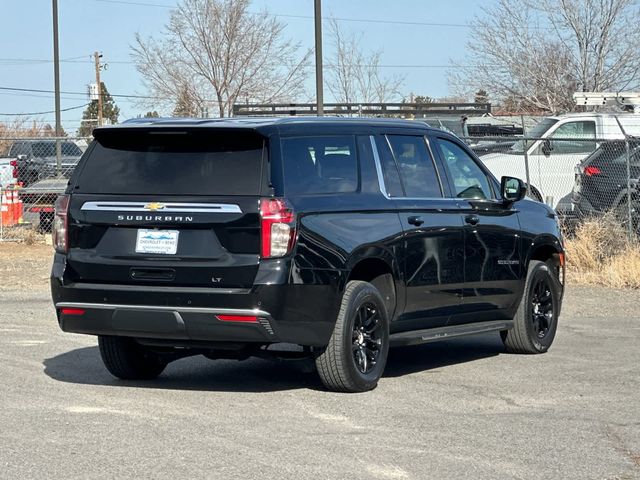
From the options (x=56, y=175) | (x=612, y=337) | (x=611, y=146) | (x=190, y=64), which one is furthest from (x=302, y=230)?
(x=190, y=64)

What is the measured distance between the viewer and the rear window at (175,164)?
8250 millimetres

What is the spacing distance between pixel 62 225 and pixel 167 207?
879mm

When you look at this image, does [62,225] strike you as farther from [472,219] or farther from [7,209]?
[7,209]

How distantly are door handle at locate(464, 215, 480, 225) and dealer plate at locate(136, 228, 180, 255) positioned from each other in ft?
8.64

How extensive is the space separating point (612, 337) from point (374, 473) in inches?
246

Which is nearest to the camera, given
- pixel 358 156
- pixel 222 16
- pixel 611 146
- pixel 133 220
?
pixel 133 220

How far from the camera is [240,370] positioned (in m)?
9.92

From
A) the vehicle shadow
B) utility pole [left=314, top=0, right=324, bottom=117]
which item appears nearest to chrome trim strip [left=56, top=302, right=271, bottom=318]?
the vehicle shadow

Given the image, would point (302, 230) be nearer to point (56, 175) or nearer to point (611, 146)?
point (611, 146)

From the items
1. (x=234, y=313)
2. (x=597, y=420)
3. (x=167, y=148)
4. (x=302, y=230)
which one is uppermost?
(x=167, y=148)

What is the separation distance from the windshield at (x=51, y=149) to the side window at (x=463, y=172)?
2295cm

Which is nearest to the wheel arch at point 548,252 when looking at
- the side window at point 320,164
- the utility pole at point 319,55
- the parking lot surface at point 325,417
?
the parking lot surface at point 325,417

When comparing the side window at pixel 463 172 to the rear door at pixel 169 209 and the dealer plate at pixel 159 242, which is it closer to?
the rear door at pixel 169 209

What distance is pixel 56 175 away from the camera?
27.4 m
